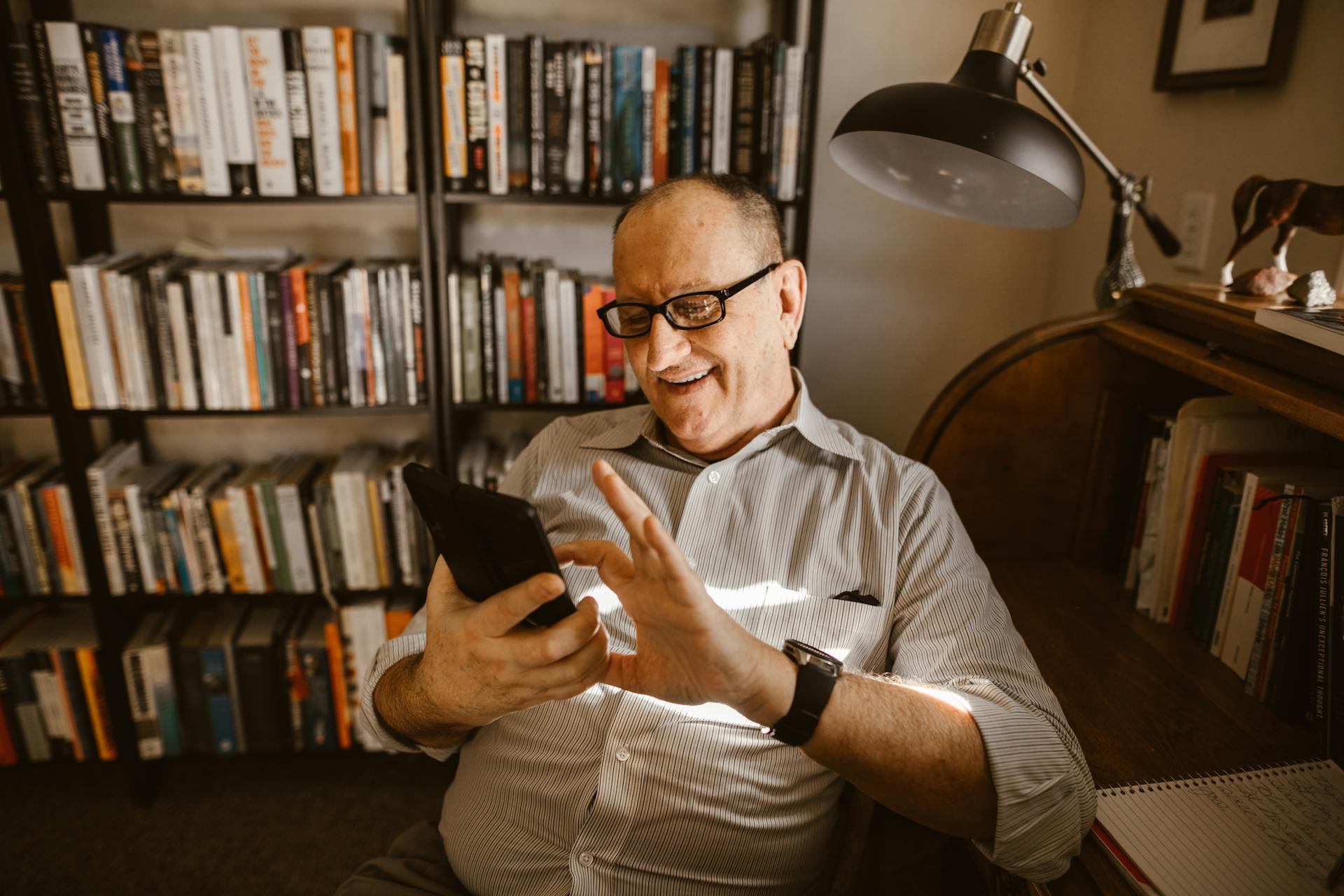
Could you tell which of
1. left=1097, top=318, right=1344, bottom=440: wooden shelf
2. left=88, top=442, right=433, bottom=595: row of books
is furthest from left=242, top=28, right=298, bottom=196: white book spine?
left=1097, top=318, right=1344, bottom=440: wooden shelf

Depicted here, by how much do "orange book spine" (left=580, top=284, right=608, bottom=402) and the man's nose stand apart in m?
0.56

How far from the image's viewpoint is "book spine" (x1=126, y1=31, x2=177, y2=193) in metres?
1.57

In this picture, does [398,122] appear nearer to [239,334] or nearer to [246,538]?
[239,334]

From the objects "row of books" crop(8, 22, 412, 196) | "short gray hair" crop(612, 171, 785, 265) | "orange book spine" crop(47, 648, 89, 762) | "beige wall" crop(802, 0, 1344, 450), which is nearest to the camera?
"short gray hair" crop(612, 171, 785, 265)

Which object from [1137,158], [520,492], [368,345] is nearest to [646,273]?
[520,492]

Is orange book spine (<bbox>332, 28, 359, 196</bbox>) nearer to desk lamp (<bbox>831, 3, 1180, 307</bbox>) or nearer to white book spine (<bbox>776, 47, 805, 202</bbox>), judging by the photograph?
white book spine (<bbox>776, 47, 805, 202</bbox>)

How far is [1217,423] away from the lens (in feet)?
3.91

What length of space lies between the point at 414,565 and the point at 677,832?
1.08 meters

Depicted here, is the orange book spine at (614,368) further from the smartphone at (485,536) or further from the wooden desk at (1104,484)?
the smartphone at (485,536)

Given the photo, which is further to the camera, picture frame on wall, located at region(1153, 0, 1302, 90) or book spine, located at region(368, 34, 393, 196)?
book spine, located at region(368, 34, 393, 196)

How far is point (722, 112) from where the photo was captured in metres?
1.68

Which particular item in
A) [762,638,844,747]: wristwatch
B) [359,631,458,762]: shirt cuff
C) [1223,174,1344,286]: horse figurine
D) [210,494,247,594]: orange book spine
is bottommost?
[210,494,247,594]: orange book spine

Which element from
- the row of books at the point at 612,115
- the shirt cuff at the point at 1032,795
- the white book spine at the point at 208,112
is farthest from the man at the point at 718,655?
the white book spine at the point at 208,112

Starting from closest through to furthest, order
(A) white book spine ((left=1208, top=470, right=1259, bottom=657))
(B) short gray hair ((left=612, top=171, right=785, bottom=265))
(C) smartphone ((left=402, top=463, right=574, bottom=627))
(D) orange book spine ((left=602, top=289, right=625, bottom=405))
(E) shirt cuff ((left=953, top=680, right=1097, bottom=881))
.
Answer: (C) smartphone ((left=402, top=463, right=574, bottom=627)), (E) shirt cuff ((left=953, top=680, right=1097, bottom=881)), (A) white book spine ((left=1208, top=470, right=1259, bottom=657)), (B) short gray hair ((left=612, top=171, right=785, bottom=265)), (D) orange book spine ((left=602, top=289, right=625, bottom=405))
